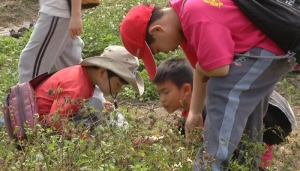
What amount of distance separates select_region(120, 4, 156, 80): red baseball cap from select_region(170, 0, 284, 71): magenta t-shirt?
0.17 metres

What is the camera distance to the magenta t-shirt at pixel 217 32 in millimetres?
3376

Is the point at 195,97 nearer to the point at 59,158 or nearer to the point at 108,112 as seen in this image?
the point at 108,112

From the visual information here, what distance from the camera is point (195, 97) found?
12.6 ft

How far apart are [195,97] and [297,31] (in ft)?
2.40

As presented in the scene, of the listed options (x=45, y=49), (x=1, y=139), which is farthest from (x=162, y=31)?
(x=45, y=49)

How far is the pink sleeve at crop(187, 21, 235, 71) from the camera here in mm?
3361

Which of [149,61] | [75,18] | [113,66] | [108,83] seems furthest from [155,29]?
[75,18]

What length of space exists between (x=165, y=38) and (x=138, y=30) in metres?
0.15

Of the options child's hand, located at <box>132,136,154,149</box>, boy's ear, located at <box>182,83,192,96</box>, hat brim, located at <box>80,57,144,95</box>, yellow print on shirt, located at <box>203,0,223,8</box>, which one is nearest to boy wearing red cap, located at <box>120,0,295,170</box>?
yellow print on shirt, located at <box>203,0,223,8</box>

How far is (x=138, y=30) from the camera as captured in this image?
3641 millimetres

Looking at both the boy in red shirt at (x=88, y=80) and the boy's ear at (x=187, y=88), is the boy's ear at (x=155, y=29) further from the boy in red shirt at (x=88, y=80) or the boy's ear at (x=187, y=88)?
the boy in red shirt at (x=88, y=80)

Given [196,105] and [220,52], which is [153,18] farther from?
[196,105]

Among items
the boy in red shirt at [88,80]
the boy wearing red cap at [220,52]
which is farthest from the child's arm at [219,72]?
the boy in red shirt at [88,80]

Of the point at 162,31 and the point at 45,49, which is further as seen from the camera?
the point at 45,49
